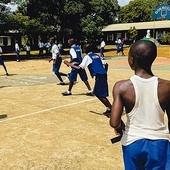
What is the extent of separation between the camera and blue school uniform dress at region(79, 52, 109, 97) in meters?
6.70

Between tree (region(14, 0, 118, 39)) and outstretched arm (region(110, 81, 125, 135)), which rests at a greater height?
tree (region(14, 0, 118, 39))

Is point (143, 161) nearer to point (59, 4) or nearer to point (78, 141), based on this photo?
point (78, 141)

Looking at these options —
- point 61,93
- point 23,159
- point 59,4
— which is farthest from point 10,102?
point 59,4

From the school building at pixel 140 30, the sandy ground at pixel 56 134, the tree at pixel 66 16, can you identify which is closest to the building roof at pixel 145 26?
the school building at pixel 140 30

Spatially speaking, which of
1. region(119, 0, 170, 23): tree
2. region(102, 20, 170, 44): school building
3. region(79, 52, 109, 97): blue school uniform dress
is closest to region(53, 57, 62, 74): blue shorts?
region(79, 52, 109, 97): blue school uniform dress

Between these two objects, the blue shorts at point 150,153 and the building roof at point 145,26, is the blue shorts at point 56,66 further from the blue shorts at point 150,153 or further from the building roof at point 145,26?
the building roof at point 145,26

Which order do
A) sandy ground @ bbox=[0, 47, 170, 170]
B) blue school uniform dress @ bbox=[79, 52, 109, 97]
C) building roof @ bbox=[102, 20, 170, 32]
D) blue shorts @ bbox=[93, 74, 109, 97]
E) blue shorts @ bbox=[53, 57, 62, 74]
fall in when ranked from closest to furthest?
sandy ground @ bbox=[0, 47, 170, 170] → blue school uniform dress @ bbox=[79, 52, 109, 97] → blue shorts @ bbox=[93, 74, 109, 97] → blue shorts @ bbox=[53, 57, 62, 74] → building roof @ bbox=[102, 20, 170, 32]

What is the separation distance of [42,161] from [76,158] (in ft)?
1.74

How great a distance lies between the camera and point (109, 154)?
15.9 feet

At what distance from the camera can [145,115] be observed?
2.46 meters

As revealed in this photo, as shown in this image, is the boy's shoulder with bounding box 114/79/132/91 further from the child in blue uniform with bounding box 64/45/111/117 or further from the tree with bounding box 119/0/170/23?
the tree with bounding box 119/0/170/23

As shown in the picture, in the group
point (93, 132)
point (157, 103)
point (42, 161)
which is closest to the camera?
point (157, 103)

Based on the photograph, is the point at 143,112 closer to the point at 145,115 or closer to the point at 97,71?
the point at 145,115

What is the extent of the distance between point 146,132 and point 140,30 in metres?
47.3
